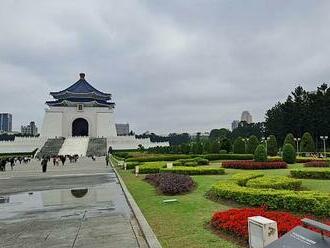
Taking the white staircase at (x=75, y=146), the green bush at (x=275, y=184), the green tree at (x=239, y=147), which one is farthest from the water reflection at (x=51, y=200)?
the white staircase at (x=75, y=146)

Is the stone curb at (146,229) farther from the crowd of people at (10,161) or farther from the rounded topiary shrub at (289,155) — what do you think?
the crowd of people at (10,161)

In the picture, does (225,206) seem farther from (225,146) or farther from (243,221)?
(225,146)

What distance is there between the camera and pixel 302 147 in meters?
40.1

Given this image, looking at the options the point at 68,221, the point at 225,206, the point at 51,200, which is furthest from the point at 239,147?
the point at 68,221

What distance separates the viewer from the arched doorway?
8194 cm

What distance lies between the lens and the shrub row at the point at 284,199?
7.96 m

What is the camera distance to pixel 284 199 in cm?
851

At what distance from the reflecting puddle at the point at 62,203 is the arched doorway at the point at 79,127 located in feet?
222

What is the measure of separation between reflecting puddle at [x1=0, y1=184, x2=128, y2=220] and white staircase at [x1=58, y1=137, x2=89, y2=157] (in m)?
47.3

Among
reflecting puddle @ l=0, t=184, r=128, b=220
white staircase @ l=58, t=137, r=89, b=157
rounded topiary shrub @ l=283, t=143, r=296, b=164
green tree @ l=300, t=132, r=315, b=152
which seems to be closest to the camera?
reflecting puddle @ l=0, t=184, r=128, b=220

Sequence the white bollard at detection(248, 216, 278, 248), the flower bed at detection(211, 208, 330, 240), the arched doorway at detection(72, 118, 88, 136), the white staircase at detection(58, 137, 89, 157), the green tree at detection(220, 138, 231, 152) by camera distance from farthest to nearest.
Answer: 1. the arched doorway at detection(72, 118, 88, 136)
2. the white staircase at detection(58, 137, 89, 157)
3. the green tree at detection(220, 138, 231, 152)
4. the flower bed at detection(211, 208, 330, 240)
5. the white bollard at detection(248, 216, 278, 248)

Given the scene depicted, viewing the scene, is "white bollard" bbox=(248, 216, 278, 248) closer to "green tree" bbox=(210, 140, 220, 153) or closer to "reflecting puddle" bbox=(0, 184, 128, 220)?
"reflecting puddle" bbox=(0, 184, 128, 220)

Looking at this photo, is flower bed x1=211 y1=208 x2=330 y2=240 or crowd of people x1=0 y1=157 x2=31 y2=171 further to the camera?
crowd of people x1=0 y1=157 x2=31 y2=171

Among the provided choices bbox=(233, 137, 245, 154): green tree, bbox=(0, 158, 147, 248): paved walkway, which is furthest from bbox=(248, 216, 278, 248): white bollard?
bbox=(233, 137, 245, 154): green tree
